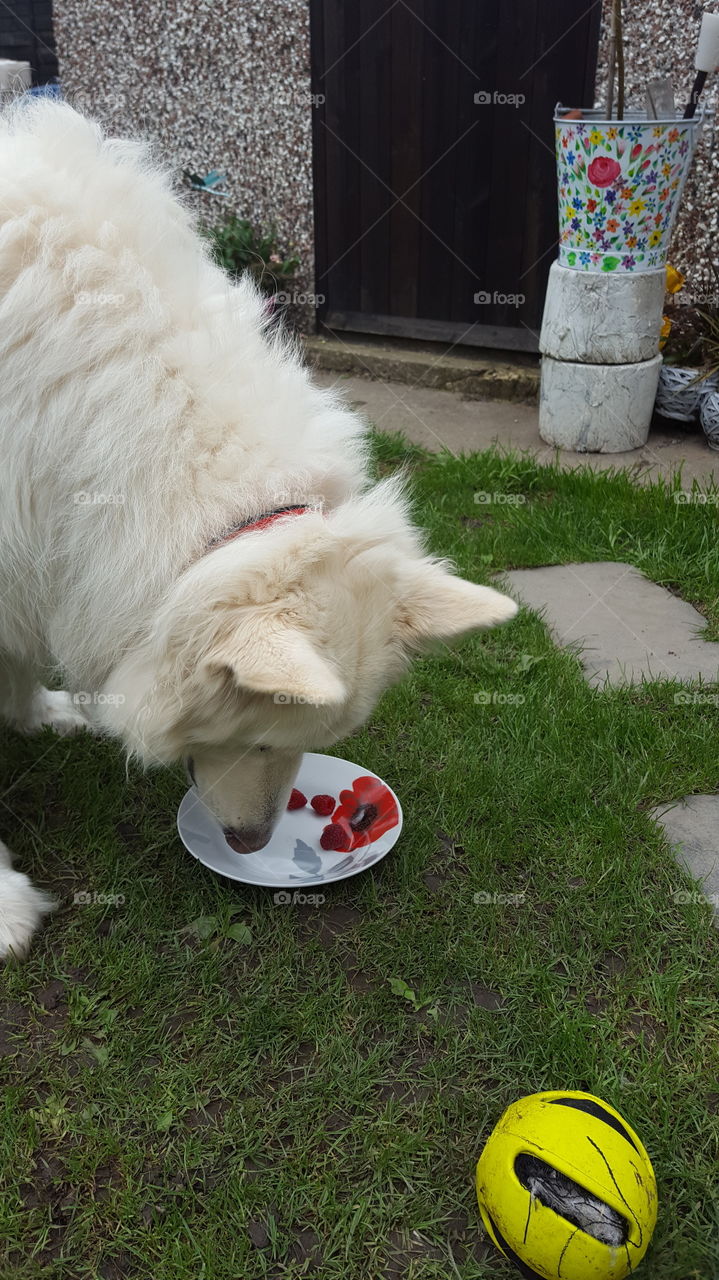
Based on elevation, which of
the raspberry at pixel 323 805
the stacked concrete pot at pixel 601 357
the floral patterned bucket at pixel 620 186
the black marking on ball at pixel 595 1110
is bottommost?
the raspberry at pixel 323 805

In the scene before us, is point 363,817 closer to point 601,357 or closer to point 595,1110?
point 595,1110

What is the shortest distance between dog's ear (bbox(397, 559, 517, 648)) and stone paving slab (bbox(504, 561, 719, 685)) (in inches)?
58.9

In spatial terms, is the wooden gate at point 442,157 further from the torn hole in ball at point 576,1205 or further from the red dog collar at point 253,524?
the torn hole in ball at point 576,1205

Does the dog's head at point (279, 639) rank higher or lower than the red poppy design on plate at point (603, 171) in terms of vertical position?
lower

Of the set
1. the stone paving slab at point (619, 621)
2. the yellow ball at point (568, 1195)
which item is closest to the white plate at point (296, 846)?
the yellow ball at point (568, 1195)

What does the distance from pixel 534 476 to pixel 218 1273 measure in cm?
394

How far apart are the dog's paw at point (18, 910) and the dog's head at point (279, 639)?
0.66m

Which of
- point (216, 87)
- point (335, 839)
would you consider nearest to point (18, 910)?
point (335, 839)

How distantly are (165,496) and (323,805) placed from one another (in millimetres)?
1159

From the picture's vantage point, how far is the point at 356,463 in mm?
2100

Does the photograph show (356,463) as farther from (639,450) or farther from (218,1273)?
(639,450)

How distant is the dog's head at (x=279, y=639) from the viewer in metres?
1.68

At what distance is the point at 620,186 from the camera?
4629mm

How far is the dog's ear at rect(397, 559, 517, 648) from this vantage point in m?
1.93
